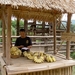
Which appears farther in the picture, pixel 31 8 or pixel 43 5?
pixel 31 8

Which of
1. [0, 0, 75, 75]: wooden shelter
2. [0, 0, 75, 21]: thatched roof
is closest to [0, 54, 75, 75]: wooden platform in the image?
[0, 0, 75, 75]: wooden shelter

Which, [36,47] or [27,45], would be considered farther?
[36,47]

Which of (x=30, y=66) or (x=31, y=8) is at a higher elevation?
(x=31, y=8)

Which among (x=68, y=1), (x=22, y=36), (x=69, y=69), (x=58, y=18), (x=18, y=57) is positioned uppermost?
(x=68, y=1)

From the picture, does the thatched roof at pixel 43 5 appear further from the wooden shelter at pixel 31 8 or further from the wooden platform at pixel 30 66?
the wooden platform at pixel 30 66

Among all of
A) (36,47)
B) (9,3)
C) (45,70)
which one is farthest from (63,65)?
(36,47)

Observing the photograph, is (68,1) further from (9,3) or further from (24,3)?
(9,3)

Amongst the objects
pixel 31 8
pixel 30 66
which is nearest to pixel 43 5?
pixel 31 8

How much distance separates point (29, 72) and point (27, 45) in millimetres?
1801

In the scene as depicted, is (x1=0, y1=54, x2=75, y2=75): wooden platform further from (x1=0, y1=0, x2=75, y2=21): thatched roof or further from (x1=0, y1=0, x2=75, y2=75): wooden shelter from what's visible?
(x1=0, y1=0, x2=75, y2=21): thatched roof

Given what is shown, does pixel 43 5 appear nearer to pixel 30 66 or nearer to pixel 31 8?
pixel 31 8

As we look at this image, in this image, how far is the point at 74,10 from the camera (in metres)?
4.95

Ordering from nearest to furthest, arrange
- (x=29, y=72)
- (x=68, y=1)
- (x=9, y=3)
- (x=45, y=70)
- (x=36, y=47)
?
(x=9, y=3) < (x=29, y=72) < (x=45, y=70) < (x=68, y=1) < (x=36, y=47)

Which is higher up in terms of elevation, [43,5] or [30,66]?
[43,5]
